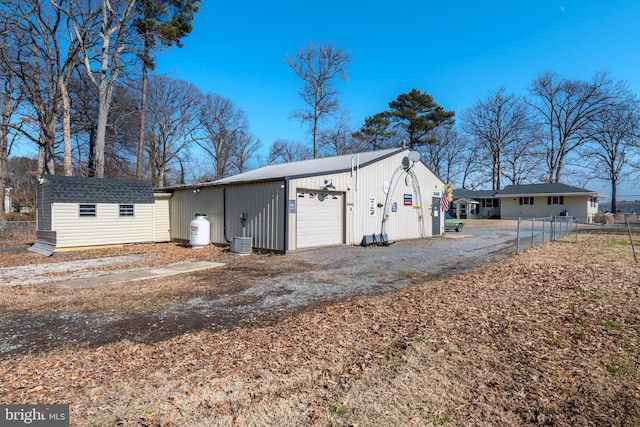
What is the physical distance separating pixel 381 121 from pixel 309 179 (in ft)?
87.7

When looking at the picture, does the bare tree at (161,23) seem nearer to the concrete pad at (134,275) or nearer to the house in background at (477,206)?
the concrete pad at (134,275)

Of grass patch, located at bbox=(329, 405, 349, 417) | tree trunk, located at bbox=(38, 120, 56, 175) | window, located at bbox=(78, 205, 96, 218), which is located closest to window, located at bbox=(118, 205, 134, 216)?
window, located at bbox=(78, 205, 96, 218)

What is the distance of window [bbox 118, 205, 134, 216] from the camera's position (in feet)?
47.1

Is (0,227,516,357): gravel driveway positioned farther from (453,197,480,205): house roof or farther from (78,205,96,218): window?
(453,197,480,205): house roof

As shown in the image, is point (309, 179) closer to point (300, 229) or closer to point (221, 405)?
point (300, 229)

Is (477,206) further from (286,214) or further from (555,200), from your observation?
(286,214)

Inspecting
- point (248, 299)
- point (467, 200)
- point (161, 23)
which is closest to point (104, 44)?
point (161, 23)

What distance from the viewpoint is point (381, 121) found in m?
36.4

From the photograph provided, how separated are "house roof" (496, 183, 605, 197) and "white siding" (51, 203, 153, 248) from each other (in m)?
34.8

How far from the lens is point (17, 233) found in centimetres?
1683

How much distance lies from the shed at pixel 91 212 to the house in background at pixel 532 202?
3398 cm

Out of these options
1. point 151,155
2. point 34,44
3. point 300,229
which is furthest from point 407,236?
point 151,155

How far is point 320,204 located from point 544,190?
3179 centimetres
